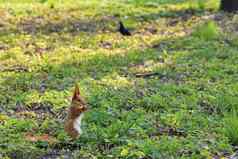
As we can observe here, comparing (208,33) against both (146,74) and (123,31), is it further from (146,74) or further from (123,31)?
(146,74)

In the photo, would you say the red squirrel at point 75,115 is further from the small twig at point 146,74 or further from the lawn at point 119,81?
the small twig at point 146,74

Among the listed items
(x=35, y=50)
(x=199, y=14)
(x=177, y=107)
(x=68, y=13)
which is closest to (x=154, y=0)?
(x=199, y=14)

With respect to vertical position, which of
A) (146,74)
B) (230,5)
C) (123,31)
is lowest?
(146,74)

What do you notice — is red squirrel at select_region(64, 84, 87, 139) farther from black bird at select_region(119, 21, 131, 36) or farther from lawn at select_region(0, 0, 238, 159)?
black bird at select_region(119, 21, 131, 36)

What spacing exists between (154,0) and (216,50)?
5.48 meters

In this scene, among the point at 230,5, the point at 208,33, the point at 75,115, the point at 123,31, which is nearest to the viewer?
the point at 75,115

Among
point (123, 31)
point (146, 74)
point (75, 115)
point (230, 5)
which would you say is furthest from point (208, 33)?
point (75, 115)

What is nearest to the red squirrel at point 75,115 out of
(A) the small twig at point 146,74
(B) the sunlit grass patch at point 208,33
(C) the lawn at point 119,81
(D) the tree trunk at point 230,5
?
(C) the lawn at point 119,81

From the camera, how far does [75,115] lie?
512 centimetres

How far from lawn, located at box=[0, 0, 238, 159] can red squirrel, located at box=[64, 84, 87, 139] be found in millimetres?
82

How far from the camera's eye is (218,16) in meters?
12.7

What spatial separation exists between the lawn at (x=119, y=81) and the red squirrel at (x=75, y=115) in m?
0.08

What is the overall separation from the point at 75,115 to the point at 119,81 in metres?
2.39

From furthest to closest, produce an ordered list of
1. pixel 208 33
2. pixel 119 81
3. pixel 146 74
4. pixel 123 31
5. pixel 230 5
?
pixel 230 5 → pixel 123 31 → pixel 208 33 → pixel 146 74 → pixel 119 81
